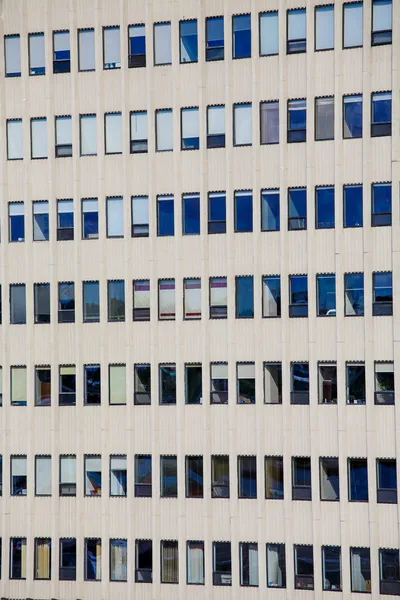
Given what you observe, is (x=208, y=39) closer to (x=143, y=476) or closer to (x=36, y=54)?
(x=36, y=54)

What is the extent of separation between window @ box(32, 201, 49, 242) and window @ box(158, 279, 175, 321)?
544 cm

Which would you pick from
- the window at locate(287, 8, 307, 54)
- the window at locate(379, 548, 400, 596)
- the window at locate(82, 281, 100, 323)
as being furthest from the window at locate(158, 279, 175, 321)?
the window at locate(379, 548, 400, 596)

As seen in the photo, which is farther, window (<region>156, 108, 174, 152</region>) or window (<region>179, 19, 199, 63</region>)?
window (<region>156, 108, 174, 152</region>)

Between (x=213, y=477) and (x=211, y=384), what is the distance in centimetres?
376

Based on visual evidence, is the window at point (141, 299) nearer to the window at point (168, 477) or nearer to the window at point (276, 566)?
the window at point (168, 477)

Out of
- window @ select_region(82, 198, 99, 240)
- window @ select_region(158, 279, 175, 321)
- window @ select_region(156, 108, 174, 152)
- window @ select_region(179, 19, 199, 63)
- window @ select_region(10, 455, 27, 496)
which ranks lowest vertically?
window @ select_region(10, 455, 27, 496)

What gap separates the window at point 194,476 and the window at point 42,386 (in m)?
6.51

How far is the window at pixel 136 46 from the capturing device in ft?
109

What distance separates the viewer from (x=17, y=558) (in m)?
34.2

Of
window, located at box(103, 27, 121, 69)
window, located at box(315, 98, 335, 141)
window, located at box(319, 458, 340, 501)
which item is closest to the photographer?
window, located at box(319, 458, 340, 501)

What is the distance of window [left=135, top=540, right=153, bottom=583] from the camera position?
3312 centimetres

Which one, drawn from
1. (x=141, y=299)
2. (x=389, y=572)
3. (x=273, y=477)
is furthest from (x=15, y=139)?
(x=389, y=572)

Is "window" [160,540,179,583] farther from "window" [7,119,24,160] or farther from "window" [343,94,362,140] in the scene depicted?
"window" [343,94,362,140]

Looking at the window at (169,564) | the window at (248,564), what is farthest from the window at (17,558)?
the window at (248,564)
